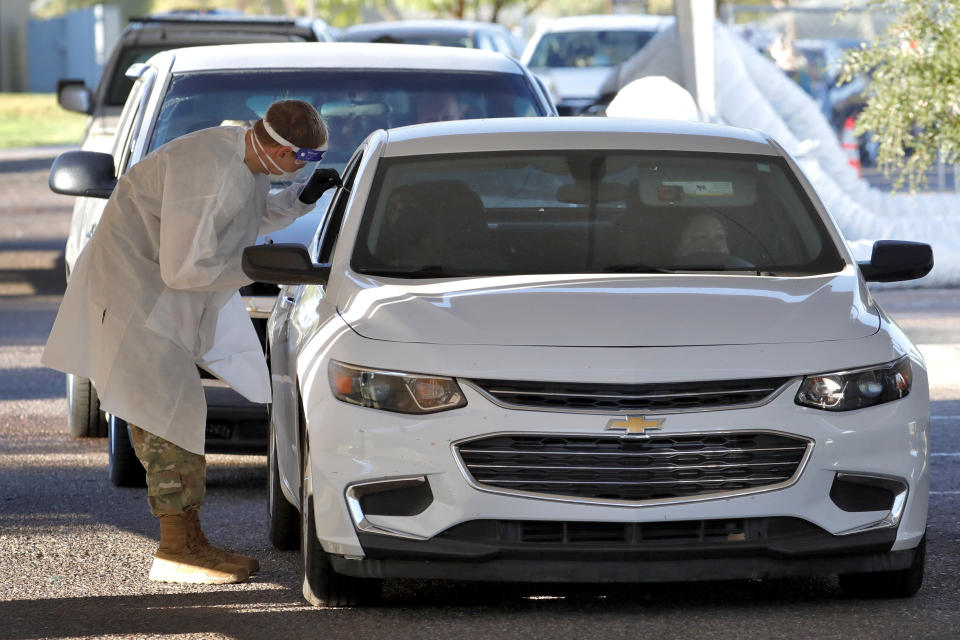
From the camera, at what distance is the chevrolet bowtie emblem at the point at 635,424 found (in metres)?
5.44

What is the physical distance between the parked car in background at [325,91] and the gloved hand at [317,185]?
206cm

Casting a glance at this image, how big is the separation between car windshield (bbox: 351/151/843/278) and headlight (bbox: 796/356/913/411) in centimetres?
75

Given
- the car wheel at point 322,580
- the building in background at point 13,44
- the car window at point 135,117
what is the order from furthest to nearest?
the building in background at point 13,44 → the car window at point 135,117 → the car wheel at point 322,580

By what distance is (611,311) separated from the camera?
5758 mm

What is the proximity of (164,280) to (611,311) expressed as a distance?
5.30 ft

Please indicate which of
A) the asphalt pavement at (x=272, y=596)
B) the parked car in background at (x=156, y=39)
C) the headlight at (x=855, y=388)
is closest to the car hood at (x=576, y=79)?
the parked car in background at (x=156, y=39)

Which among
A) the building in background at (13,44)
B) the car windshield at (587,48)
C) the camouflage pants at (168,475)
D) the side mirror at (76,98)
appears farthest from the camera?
the building in background at (13,44)

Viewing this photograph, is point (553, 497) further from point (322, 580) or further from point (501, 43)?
point (501, 43)

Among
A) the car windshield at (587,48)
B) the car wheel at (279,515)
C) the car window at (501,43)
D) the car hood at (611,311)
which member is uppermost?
the car hood at (611,311)

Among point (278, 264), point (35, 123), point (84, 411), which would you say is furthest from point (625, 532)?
point (35, 123)

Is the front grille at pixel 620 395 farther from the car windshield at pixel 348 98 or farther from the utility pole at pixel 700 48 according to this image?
the utility pole at pixel 700 48

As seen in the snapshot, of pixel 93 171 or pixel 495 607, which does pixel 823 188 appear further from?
pixel 495 607

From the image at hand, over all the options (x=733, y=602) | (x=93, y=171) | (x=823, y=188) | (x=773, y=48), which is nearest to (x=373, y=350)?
(x=733, y=602)

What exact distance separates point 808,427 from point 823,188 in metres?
11.6
